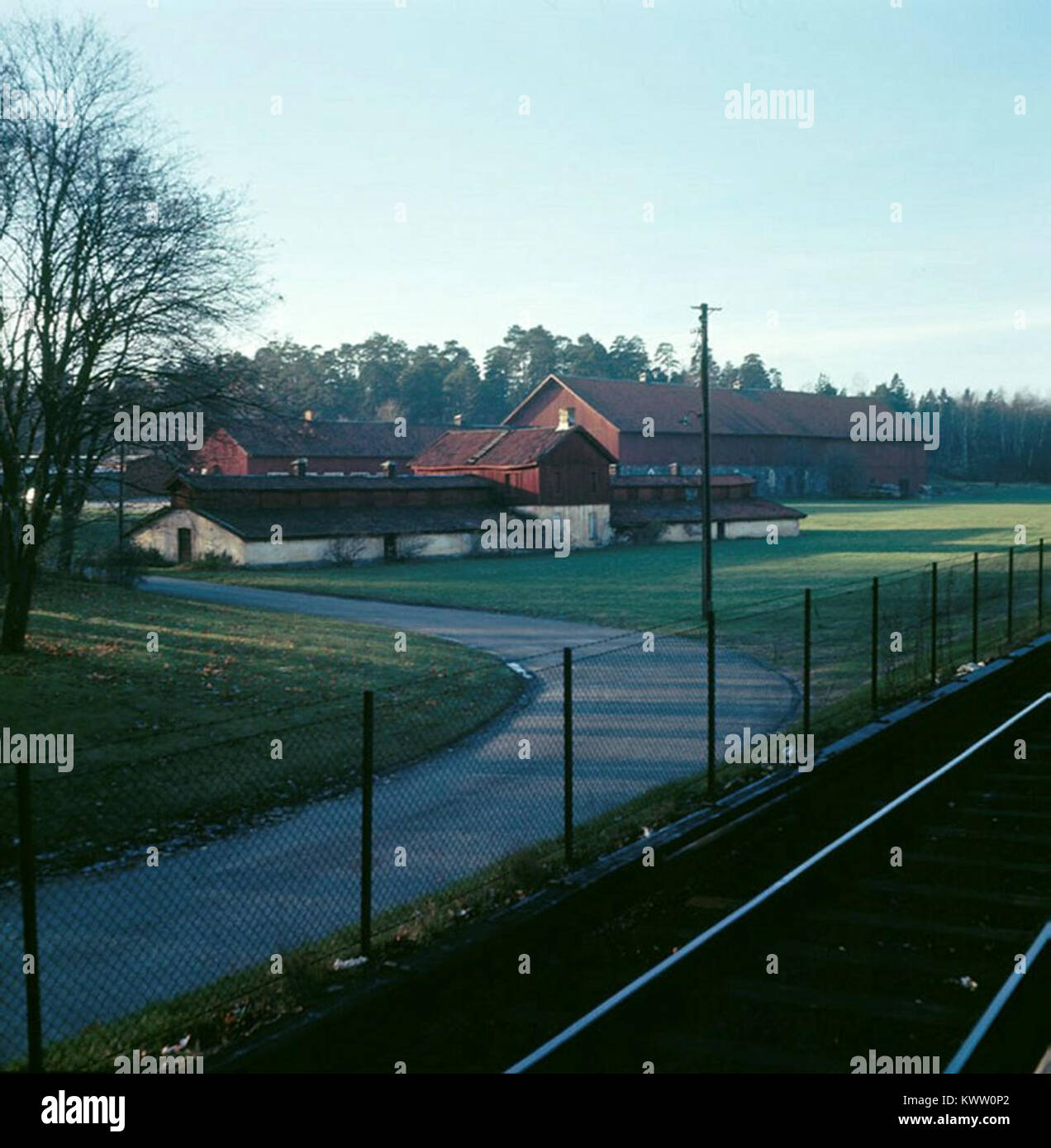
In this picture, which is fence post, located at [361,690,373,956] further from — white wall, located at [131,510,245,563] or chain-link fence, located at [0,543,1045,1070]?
white wall, located at [131,510,245,563]

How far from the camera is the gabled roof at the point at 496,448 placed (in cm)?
6888

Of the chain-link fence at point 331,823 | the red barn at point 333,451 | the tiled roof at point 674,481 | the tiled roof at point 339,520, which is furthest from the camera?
the red barn at point 333,451

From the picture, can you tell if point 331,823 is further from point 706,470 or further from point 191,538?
point 191,538

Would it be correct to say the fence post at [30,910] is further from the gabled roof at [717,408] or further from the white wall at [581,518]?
the gabled roof at [717,408]

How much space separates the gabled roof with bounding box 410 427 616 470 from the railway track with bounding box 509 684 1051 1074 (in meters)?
57.7

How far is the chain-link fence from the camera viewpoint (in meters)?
7.93

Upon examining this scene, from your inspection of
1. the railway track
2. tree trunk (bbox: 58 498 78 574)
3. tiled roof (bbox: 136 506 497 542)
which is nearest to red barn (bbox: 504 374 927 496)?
tiled roof (bbox: 136 506 497 542)

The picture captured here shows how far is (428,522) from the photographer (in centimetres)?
6222

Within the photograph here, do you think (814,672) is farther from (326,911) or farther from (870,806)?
(326,911)

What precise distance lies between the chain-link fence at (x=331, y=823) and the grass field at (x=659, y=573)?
13.4 m

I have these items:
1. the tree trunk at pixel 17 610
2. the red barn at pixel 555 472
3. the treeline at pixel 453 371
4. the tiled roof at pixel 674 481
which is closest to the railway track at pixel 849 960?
the tree trunk at pixel 17 610

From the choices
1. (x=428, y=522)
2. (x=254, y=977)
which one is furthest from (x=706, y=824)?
(x=428, y=522)

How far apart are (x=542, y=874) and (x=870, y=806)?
4178mm

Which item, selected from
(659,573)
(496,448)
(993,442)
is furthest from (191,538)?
(993,442)
